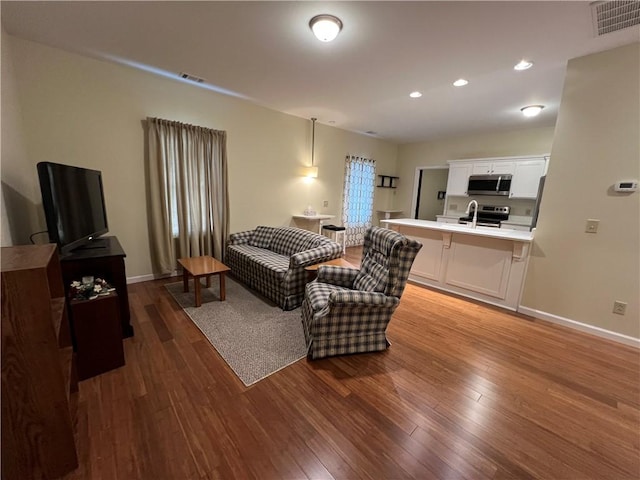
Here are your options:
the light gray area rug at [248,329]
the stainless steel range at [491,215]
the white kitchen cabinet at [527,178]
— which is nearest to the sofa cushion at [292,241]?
the light gray area rug at [248,329]

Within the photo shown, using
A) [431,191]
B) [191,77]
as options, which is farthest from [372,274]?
[431,191]

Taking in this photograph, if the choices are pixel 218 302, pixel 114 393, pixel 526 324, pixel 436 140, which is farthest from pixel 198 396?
pixel 436 140

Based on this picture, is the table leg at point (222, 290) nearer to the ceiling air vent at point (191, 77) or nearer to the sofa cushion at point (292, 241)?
the sofa cushion at point (292, 241)

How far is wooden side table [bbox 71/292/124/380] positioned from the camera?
1788 mm

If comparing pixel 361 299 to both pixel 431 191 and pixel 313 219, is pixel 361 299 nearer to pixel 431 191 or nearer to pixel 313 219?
pixel 313 219

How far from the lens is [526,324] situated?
114 inches

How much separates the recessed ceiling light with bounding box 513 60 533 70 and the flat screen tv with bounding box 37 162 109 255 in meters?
4.28

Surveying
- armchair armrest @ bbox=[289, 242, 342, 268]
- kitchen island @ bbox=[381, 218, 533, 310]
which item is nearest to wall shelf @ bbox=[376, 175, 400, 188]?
kitchen island @ bbox=[381, 218, 533, 310]

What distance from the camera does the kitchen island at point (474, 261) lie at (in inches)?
124

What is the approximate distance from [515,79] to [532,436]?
3.57m

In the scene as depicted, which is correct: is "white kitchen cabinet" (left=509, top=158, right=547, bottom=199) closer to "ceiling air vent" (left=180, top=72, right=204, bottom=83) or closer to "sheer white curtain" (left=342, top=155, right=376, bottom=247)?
"sheer white curtain" (left=342, top=155, right=376, bottom=247)

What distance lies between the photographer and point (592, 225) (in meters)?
2.67

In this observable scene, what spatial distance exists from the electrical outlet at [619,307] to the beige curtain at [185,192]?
4.83 meters

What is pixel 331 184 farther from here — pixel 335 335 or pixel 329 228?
pixel 335 335
